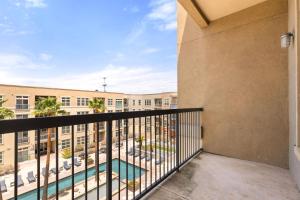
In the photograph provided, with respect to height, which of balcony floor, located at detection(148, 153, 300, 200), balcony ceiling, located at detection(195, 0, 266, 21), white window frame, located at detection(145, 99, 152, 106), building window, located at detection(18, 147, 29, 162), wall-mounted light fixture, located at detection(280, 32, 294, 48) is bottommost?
building window, located at detection(18, 147, 29, 162)

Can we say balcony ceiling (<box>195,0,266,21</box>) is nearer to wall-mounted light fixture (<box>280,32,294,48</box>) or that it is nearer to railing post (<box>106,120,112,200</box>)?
wall-mounted light fixture (<box>280,32,294,48</box>)

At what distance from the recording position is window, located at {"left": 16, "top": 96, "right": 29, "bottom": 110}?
46.3 feet

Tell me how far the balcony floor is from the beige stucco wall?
0.40m

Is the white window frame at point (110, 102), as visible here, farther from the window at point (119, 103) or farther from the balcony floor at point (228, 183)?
the balcony floor at point (228, 183)

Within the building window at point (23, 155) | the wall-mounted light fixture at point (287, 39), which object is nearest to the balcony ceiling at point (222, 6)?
the wall-mounted light fixture at point (287, 39)

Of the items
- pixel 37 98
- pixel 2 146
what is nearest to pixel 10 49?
pixel 37 98

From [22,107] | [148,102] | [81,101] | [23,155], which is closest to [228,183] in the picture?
[23,155]

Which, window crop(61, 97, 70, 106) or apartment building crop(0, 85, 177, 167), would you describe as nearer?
apartment building crop(0, 85, 177, 167)

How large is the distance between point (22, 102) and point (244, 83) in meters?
18.0

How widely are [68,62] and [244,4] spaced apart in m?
24.6

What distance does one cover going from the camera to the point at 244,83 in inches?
109

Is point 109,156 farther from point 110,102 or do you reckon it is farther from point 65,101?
point 110,102

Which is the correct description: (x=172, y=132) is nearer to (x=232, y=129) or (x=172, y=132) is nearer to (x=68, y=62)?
(x=232, y=129)

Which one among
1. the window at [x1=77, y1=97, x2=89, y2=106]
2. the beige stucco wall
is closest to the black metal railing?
the beige stucco wall
